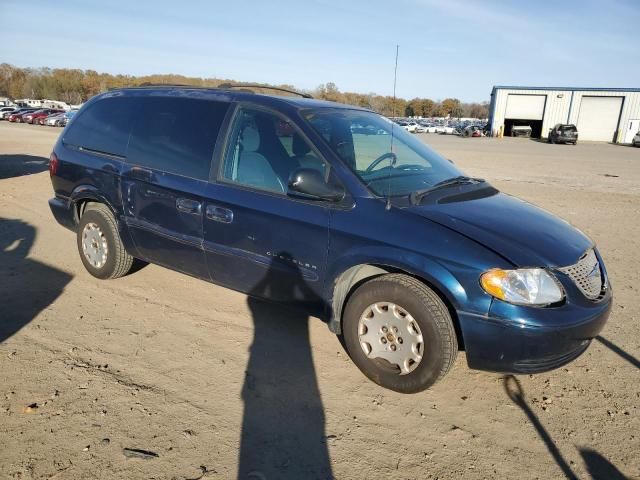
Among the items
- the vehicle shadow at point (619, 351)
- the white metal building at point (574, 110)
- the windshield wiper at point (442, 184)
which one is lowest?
the vehicle shadow at point (619, 351)

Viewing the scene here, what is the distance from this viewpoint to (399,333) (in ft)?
9.61

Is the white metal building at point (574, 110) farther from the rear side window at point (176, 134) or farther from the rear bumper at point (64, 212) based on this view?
the rear bumper at point (64, 212)

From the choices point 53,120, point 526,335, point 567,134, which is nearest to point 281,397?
point 526,335

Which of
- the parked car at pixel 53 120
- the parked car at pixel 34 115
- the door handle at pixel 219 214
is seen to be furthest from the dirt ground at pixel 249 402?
the parked car at pixel 34 115

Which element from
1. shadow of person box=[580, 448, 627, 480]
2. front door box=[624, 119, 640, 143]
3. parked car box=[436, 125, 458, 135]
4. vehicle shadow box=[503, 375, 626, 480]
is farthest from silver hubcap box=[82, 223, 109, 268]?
parked car box=[436, 125, 458, 135]

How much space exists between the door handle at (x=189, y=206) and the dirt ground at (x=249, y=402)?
95 centimetres

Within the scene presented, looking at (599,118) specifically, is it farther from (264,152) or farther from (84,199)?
(84,199)

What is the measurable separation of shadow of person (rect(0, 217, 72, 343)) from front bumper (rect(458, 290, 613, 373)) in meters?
3.44

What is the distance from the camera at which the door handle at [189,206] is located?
365cm

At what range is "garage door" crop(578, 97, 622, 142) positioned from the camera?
4591 centimetres

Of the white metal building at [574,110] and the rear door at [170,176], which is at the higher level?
the white metal building at [574,110]

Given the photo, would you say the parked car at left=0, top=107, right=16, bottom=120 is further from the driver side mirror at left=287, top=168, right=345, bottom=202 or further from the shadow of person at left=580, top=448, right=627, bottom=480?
the shadow of person at left=580, top=448, right=627, bottom=480

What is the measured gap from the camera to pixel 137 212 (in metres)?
4.15

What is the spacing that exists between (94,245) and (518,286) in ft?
13.1
